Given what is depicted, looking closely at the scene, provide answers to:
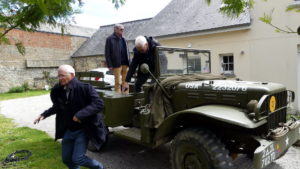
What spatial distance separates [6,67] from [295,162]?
2165cm

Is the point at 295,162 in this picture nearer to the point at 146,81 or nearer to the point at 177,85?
the point at 177,85

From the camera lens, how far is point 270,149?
113 inches

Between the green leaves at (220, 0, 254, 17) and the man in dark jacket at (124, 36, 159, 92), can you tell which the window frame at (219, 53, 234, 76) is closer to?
the man in dark jacket at (124, 36, 159, 92)

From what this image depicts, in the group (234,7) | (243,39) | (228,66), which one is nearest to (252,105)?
(234,7)

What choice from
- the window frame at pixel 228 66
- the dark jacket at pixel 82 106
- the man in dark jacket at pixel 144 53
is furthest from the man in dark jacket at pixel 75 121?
the window frame at pixel 228 66

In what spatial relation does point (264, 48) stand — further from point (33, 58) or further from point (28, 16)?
point (33, 58)

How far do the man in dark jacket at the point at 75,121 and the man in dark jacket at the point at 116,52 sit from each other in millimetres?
2066

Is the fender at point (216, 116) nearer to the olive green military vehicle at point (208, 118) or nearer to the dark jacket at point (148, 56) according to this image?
the olive green military vehicle at point (208, 118)

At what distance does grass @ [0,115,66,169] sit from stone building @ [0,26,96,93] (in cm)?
1323

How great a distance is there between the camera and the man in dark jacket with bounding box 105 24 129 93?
5.38m

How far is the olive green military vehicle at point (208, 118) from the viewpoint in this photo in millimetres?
2975

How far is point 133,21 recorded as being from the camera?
24328 millimetres

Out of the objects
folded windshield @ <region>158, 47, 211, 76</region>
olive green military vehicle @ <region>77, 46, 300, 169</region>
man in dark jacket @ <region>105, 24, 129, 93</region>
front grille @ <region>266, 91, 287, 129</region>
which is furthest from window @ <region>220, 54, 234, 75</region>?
front grille @ <region>266, 91, 287, 129</region>

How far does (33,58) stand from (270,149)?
2304cm
